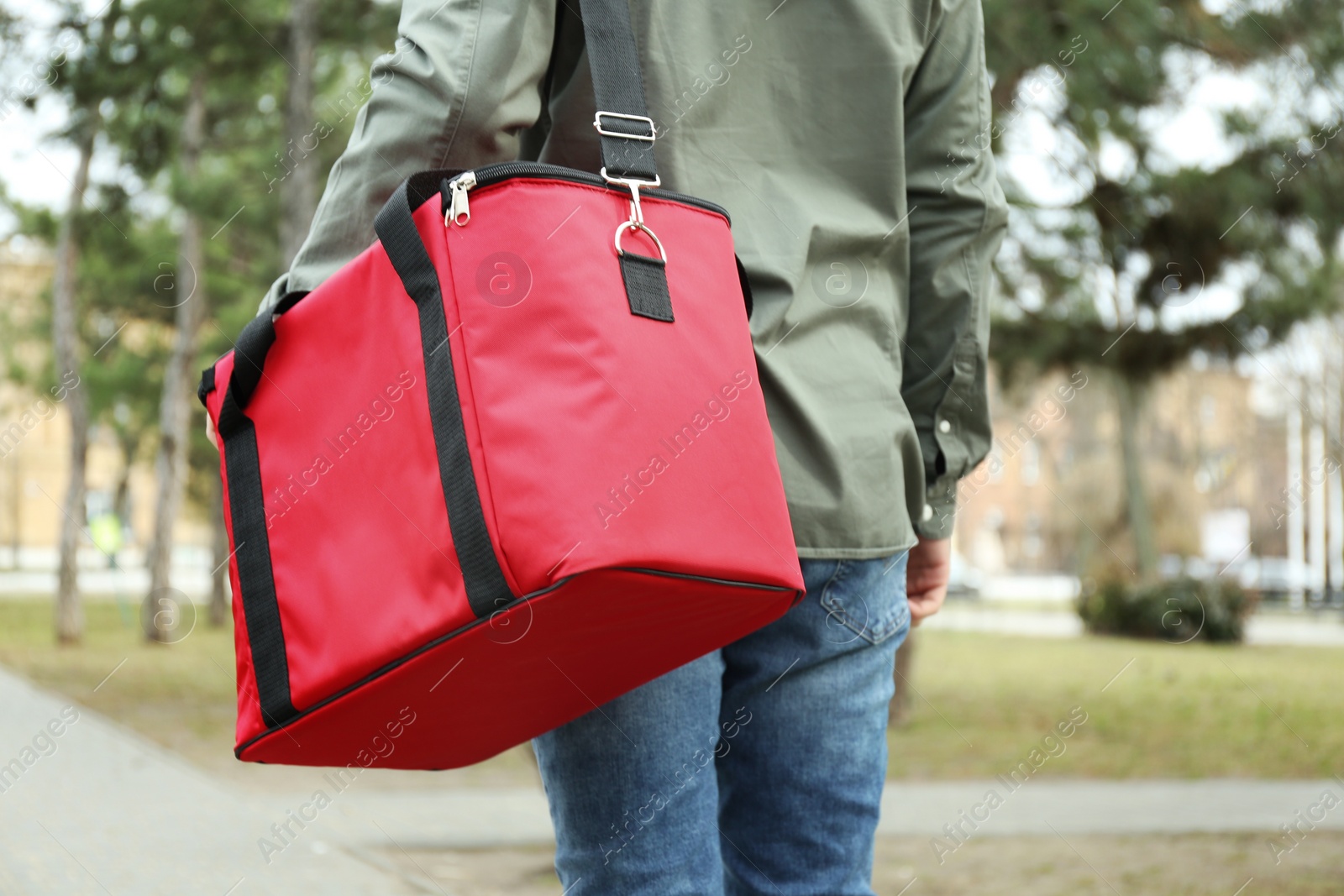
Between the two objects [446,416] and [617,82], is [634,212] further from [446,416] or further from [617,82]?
[446,416]

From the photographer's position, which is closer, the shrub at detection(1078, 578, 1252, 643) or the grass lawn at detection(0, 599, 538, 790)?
the grass lawn at detection(0, 599, 538, 790)

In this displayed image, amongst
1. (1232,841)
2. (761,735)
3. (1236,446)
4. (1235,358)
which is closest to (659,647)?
(761,735)

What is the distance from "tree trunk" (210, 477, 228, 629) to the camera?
66.9 feet

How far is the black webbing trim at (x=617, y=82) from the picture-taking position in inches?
53.8

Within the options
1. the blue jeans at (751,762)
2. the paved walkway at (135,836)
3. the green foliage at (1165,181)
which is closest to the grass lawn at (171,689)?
the paved walkway at (135,836)

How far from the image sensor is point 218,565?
19.2 metres

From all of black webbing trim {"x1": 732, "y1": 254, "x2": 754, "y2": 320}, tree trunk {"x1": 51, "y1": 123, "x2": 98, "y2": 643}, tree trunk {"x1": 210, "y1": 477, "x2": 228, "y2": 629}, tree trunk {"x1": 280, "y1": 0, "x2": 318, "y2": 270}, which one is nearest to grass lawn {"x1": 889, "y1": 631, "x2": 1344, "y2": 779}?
tree trunk {"x1": 280, "y1": 0, "x2": 318, "y2": 270}

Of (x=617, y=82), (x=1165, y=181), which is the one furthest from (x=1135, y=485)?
(x=617, y=82)

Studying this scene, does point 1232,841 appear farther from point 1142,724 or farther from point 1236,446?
point 1236,446

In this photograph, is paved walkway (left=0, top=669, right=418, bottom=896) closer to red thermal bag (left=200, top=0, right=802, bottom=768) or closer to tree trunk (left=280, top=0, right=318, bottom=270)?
red thermal bag (left=200, top=0, right=802, bottom=768)

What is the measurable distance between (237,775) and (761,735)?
276 inches

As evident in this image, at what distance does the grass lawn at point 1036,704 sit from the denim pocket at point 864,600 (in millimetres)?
6889

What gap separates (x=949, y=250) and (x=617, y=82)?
0.67 meters

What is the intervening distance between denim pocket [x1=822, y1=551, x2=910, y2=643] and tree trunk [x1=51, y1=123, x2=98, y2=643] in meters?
15.6
